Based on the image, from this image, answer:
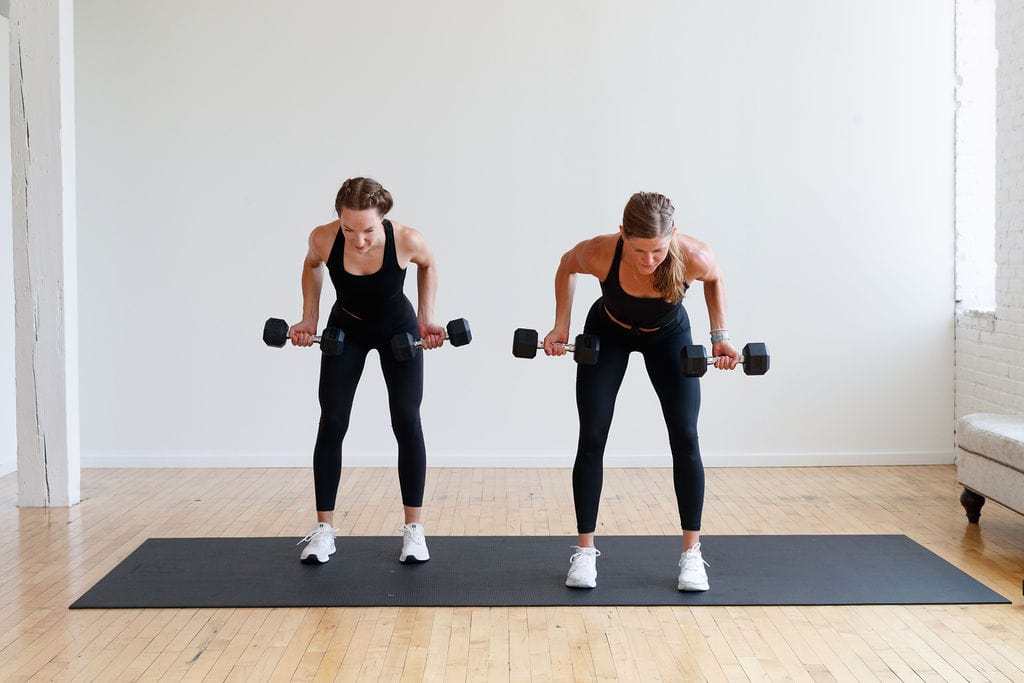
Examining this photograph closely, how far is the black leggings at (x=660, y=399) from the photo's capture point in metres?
3.32

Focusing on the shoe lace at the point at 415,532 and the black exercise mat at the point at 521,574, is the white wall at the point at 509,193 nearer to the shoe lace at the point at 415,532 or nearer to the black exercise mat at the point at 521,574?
the black exercise mat at the point at 521,574

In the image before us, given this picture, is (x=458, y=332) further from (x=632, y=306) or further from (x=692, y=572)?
(x=692, y=572)

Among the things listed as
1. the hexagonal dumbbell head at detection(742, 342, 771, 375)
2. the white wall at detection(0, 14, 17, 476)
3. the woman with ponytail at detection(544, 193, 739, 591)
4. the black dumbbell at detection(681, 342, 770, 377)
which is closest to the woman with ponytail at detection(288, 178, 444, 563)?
the woman with ponytail at detection(544, 193, 739, 591)

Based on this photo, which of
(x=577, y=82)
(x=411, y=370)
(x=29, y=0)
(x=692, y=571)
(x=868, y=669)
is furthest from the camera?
(x=577, y=82)

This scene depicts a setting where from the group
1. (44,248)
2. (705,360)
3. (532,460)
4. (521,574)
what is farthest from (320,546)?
(532,460)

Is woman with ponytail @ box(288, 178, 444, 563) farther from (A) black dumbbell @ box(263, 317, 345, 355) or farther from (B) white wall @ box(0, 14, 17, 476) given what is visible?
(B) white wall @ box(0, 14, 17, 476)

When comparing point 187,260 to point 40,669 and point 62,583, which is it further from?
point 40,669

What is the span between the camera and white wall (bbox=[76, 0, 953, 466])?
547 cm

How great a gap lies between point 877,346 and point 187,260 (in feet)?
12.1

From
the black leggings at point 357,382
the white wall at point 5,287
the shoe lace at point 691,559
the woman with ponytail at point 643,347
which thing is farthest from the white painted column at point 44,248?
the shoe lace at point 691,559

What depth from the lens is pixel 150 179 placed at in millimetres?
5500

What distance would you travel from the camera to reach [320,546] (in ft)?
11.9

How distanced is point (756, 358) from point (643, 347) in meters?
0.35

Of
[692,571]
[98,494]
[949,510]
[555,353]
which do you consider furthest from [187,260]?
[949,510]
